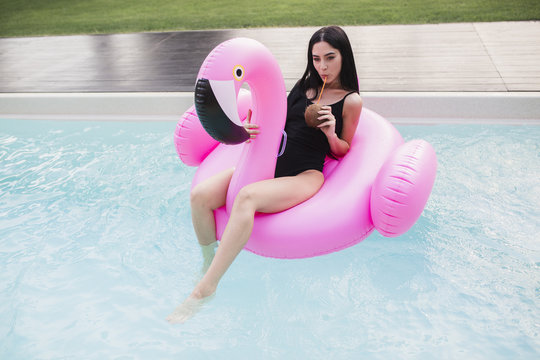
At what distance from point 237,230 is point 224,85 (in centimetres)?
49

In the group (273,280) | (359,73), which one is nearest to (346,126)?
(273,280)

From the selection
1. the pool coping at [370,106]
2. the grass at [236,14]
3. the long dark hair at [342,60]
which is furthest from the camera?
the grass at [236,14]

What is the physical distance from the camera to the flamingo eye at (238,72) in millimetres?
1415

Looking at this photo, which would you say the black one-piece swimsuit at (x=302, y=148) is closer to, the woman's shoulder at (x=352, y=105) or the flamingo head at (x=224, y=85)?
the woman's shoulder at (x=352, y=105)

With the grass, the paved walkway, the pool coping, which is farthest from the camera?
the grass

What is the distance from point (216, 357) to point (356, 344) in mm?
505

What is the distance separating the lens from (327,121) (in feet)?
5.39

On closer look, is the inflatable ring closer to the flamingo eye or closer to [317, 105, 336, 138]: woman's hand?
the flamingo eye

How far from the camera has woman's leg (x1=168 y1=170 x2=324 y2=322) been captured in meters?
1.56

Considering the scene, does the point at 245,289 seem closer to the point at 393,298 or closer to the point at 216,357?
the point at 216,357

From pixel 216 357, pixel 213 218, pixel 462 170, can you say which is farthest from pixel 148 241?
pixel 462 170

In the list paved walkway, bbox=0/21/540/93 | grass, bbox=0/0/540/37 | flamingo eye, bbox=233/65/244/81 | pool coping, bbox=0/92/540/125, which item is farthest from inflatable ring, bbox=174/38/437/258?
grass, bbox=0/0/540/37

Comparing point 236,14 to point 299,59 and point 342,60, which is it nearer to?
point 299,59

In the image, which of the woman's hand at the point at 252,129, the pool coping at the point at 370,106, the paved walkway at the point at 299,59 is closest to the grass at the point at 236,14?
the paved walkway at the point at 299,59
